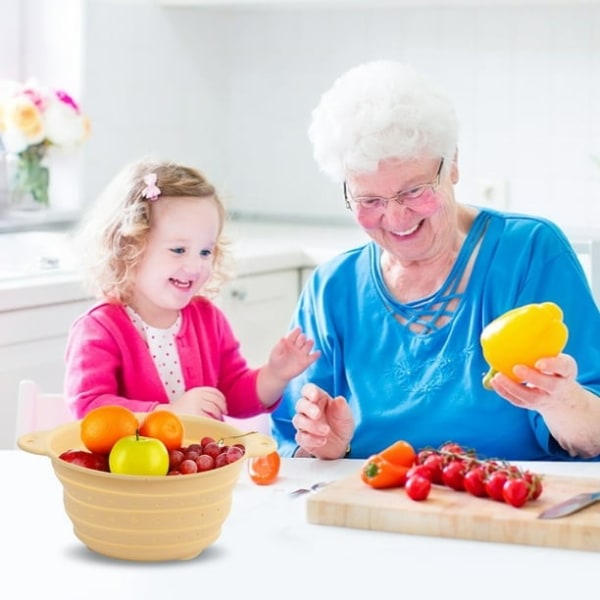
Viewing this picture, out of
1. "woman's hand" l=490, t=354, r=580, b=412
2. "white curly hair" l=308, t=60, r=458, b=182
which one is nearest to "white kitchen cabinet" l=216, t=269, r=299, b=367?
"white curly hair" l=308, t=60, r=458, b=182

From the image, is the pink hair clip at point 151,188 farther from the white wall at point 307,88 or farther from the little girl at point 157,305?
the white wall at point 307,88

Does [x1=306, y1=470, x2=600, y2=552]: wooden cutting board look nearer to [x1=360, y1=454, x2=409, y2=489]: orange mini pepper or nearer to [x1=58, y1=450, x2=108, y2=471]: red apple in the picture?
[x1=360, y1=454, x2=409, y2=489]: orange mini pepper

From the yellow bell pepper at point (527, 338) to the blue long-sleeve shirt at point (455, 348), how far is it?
352 mm

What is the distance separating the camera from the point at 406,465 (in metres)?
1.79

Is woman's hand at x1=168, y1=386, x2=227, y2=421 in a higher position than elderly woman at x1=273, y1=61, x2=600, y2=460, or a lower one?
lower

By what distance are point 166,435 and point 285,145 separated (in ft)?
9.43

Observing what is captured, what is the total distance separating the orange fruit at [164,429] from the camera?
1.57 meters

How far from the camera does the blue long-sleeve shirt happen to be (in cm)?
217

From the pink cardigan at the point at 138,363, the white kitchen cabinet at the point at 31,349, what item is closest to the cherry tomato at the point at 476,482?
the pink cardigan at the point at 138,363

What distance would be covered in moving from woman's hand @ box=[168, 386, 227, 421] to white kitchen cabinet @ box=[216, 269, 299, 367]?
125cm

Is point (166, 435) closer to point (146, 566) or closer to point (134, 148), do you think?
point (146, 566)

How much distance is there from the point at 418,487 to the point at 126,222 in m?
0.90

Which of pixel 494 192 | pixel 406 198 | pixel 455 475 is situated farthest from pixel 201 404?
pixel 494 192

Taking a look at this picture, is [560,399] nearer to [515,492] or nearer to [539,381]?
[539,381]
